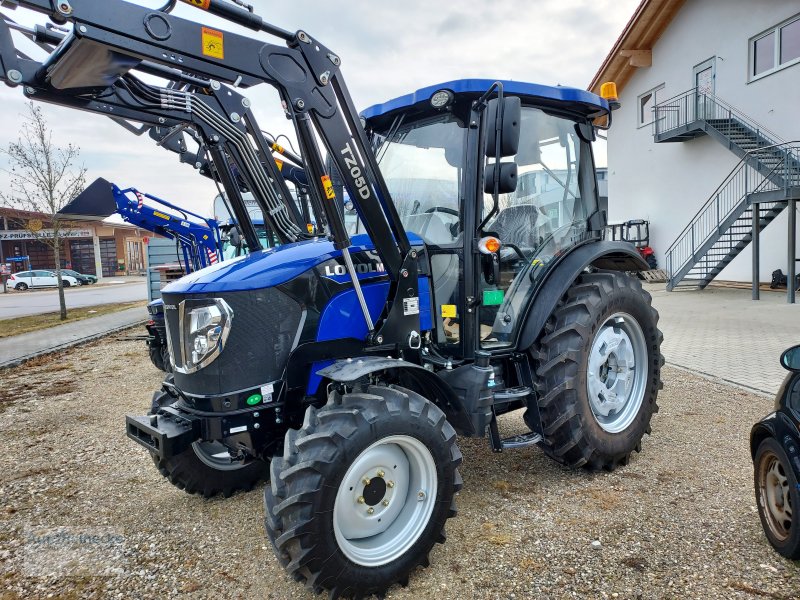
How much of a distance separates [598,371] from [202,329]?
2615 millimetres

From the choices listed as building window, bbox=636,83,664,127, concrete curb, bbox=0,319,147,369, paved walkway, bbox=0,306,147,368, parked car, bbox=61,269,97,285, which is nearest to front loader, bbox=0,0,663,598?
concrete curb, bbox=0,319,147,369

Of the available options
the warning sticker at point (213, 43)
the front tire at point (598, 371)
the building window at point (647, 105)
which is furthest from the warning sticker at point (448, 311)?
the building window at point (647, 105)

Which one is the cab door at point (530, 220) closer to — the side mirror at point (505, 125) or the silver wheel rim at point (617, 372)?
the side mirror at point (505, 125)

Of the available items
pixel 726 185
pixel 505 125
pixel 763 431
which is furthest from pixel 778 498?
pixel 726 185

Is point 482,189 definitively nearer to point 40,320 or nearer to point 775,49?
point 775,49

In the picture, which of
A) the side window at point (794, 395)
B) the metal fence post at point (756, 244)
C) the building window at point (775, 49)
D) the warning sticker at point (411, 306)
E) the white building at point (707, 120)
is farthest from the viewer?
the white building at point (707, 120)

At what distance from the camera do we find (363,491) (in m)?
2.66

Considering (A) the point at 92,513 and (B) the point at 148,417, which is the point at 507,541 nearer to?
(B) the point at 148,417

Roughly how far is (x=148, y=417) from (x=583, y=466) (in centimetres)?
274

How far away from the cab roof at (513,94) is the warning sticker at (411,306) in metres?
1.21

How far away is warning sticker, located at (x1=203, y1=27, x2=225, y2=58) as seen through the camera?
99.8 inches

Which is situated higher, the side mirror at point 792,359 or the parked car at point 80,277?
the parked car at point 80,277

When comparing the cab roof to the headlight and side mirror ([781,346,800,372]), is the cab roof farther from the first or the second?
side mirror ([781,346,800,372])

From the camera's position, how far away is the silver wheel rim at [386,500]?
103 inches
